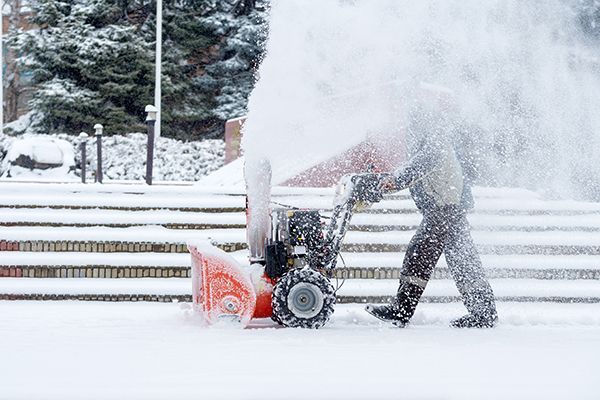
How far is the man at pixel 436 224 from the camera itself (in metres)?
5.84

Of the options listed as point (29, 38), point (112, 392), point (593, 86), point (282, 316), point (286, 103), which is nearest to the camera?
point (112, 392)

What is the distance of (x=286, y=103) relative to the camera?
21.3ft

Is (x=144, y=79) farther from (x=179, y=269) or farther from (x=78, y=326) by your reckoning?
(x=78, y=326)

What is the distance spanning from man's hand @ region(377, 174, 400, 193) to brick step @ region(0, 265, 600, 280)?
2030 mm

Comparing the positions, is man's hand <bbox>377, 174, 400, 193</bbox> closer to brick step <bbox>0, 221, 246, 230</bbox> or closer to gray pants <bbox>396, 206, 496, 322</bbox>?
gray pants <bbox>396, 206, 496, 322</bbox>

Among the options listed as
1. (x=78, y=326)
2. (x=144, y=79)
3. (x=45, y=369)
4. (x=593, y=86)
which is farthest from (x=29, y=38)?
(x=45, y=369)

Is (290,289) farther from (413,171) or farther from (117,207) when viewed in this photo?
(117,207)

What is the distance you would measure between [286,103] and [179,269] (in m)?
2.10

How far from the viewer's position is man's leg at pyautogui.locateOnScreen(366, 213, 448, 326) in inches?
232

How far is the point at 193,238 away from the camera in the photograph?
26.2ft

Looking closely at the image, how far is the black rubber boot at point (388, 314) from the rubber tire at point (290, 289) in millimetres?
523

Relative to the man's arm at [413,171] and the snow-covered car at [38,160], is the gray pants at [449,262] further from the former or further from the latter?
the snow-covered car at [38,160]

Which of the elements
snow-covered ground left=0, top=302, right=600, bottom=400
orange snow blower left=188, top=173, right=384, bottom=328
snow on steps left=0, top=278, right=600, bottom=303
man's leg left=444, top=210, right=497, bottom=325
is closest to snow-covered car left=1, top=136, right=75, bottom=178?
snow on steps left=0, top=278, right=600, bottom=303

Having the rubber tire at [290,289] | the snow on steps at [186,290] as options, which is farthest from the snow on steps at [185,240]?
the rubber tire at [290,289]
